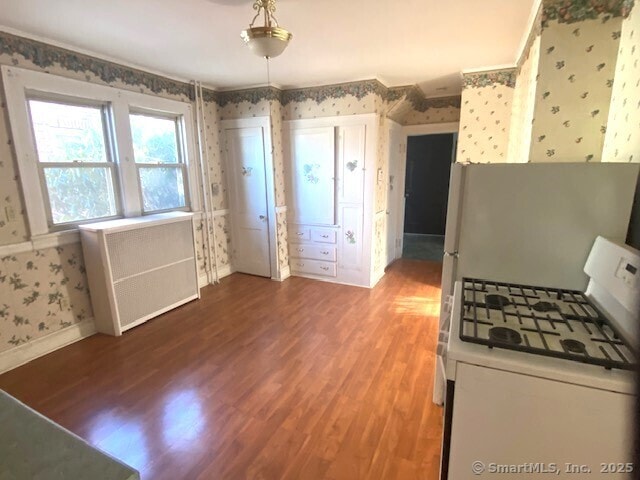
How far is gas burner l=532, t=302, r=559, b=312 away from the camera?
1317 mm

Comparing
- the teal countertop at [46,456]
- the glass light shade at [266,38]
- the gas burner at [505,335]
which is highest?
the glass light shade at [266,38]

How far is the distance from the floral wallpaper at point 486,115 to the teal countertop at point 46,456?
11.8 feet

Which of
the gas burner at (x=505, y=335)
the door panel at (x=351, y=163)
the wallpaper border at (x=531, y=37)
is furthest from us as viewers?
the door panel at (x=351, y=163)

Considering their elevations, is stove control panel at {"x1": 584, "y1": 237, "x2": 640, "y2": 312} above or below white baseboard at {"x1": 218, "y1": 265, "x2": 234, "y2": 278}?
above

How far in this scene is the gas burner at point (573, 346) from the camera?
98cm

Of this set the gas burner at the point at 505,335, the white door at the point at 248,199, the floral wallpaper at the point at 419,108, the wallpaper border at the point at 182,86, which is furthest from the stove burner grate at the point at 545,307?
the white door at the point at 248,199

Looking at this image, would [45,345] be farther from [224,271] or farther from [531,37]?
[531,37]

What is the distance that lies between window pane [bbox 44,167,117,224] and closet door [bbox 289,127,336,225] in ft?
6.91

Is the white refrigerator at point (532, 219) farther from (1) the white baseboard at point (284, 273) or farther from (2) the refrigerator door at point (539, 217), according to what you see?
(1) the white baseboard at point (284, 273)

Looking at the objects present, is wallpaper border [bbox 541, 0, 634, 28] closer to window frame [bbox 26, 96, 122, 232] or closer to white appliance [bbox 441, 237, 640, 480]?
white appliance [bbox 441, 237, 640, 480]

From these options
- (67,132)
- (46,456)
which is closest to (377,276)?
(67,132)

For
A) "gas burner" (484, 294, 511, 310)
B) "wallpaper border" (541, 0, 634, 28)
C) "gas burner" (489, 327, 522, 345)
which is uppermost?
"wallpaper border" (541, 0, 634, 28)

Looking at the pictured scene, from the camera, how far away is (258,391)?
2.20 m


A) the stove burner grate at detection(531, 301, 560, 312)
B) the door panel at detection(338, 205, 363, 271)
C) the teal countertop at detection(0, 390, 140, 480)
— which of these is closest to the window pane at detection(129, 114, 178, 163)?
the door panel at detection(338, 205, 363, 271)
